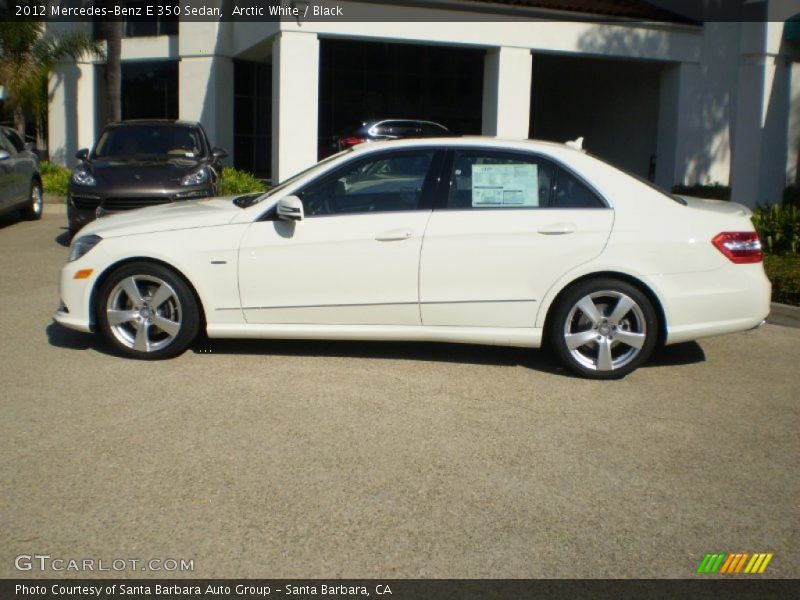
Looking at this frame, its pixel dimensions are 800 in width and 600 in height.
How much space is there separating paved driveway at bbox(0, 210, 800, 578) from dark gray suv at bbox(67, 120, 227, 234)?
14.0 feet

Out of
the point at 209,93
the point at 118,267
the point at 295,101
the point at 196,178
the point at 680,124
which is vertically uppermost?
the point at 209,93

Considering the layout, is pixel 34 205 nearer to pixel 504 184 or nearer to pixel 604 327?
pixel 504 184

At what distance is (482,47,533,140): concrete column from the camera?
18.0 meters

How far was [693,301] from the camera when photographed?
645 centimetres

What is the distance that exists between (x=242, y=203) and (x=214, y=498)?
3199 millimetres

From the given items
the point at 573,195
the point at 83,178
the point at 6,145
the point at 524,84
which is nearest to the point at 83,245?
the point at 573,195

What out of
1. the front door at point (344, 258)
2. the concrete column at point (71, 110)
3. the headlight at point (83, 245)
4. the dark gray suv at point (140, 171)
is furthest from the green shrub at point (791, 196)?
the concrete column at point (71, 110)

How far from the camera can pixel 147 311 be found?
22.2 ft

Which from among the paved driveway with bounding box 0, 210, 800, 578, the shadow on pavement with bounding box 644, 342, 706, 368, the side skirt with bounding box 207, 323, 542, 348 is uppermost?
the side skirt with bounding box 207, 323, 542, 348

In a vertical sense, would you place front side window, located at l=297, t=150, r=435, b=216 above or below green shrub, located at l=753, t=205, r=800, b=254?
above

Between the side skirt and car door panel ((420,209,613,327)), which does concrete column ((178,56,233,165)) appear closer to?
the side skirt

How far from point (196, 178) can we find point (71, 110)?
16202 millimetres

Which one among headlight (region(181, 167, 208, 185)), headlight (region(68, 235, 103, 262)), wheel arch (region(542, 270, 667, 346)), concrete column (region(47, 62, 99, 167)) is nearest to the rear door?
wheel arch (region(542, 270, 667, 346))

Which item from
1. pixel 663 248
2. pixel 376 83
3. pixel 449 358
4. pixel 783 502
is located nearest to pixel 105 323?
pixel 449 358
